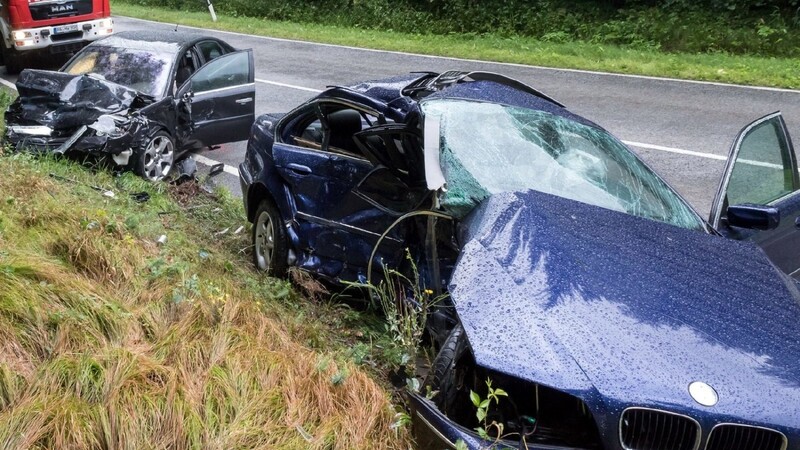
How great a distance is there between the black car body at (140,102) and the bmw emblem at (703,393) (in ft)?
23.5

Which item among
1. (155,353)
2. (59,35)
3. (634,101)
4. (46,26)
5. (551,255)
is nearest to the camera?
(551,255)

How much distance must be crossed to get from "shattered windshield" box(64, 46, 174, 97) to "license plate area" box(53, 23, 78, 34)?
24.7ft

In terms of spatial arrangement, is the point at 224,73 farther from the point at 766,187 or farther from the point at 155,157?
the point at 766,187

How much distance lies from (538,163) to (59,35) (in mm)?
15046

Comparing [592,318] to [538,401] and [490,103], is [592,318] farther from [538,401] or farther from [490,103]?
[490,103]

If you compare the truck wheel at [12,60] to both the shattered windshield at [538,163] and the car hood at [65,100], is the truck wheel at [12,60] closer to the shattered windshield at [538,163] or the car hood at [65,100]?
the car hood at [65,100]

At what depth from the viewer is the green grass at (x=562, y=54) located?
1495 centimetres

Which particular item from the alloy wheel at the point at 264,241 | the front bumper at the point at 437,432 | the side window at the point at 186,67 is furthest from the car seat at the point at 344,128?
the side window at the point at 186,67

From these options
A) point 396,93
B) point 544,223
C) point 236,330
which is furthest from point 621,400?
point 396,93

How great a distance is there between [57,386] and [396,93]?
113 inches

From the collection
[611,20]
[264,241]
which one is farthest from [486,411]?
[611,20]

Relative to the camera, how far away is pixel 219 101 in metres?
10.3

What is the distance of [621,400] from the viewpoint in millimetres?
3031

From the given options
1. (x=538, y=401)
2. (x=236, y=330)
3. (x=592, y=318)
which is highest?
(x=592, y=318)
